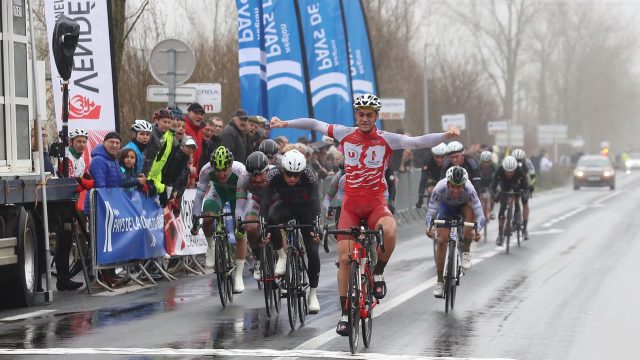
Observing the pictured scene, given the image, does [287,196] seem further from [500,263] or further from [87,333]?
[500,263]

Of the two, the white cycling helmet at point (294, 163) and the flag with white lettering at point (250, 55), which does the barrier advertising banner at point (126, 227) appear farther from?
the flag with white lettering at point (250, 55)

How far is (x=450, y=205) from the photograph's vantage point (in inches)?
610

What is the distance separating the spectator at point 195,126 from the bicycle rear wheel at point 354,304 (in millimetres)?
8571

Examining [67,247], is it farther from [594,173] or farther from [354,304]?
[594,173]

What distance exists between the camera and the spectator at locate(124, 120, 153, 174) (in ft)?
55.8

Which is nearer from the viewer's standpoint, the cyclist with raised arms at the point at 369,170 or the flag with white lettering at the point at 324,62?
the cyclist with raised arms at the point at 369,170

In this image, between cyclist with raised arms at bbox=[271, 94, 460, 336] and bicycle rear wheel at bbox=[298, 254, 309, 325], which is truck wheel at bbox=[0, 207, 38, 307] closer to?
bicycle rear wheel at bbox=[298, 254, 309, 325]

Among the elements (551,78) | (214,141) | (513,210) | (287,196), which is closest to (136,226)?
(214,141)

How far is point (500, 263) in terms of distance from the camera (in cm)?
2045

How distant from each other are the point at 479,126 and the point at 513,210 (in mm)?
40075

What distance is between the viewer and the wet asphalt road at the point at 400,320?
10.8m

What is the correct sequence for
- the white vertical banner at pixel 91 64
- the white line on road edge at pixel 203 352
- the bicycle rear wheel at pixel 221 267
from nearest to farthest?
the white line on road edge at pixel 203 352
the bicycle rear wheel at pixel 221 267
the white vertical banner at pixel 91 64

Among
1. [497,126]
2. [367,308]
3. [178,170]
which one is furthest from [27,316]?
[497,126]

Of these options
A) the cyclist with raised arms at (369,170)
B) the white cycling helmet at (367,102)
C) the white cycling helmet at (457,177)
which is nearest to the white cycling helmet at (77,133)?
the white cycling helmet at (457,177)
